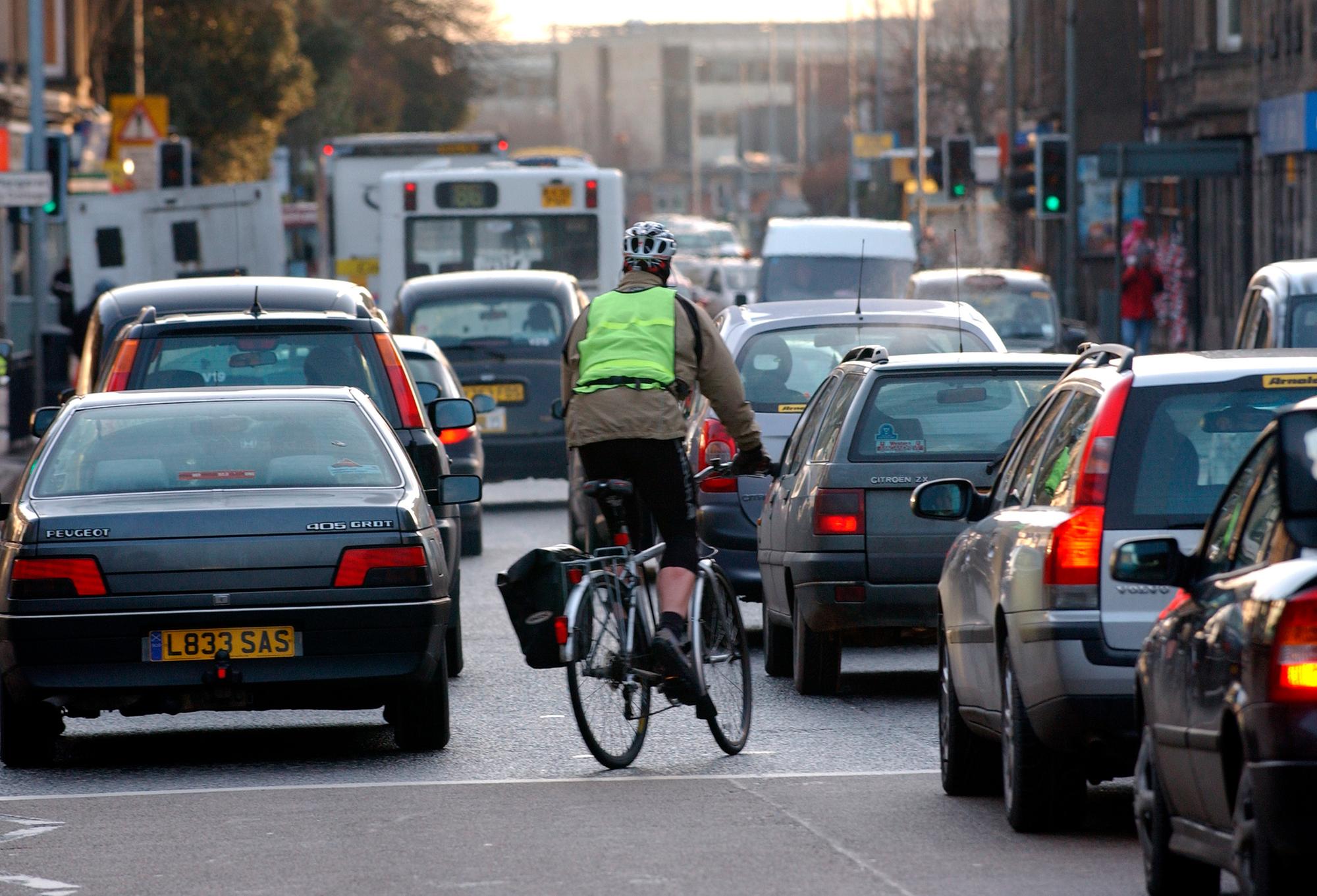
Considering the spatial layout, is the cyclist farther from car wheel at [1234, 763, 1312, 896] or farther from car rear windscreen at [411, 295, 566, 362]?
car rear windscreen at [411, 295, 566, 362]

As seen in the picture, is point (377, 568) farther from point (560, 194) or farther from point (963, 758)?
point (560, 194)

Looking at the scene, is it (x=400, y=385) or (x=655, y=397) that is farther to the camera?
(x=400, y=385)

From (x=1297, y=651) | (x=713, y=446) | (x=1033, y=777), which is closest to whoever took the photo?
(x=1297, y=651)

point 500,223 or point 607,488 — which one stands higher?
point 500,223

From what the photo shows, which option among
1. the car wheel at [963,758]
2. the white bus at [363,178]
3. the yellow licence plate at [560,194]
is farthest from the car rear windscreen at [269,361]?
the white bus at [363,178]

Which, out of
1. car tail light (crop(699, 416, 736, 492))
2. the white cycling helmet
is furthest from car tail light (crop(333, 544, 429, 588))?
car tail light (crop(699, 416, 736, 492))

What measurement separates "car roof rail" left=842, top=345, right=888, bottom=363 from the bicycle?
209cm

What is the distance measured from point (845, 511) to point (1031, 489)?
288 centimetres

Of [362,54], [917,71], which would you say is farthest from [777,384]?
[362,54]

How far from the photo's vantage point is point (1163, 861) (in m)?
6.44

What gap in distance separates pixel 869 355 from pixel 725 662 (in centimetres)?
264

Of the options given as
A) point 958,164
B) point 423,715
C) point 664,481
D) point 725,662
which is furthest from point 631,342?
point 958,164

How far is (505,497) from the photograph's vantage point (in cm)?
2494

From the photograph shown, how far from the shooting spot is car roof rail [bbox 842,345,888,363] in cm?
1164
